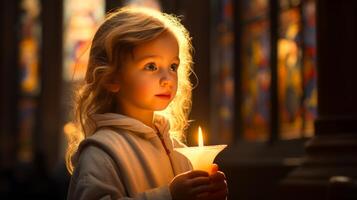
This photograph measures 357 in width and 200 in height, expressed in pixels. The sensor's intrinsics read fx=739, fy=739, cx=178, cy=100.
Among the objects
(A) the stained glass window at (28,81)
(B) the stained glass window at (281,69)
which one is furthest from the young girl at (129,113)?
(A) the stained glass window at (28,81)

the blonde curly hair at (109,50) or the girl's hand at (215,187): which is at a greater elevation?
the blonde curly hair at (109,50)

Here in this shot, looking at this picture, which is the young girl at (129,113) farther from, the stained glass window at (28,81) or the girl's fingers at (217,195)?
the stained glass window at (28,81)

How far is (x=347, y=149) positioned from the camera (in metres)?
3.22

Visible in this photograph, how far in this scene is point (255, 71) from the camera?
615cm

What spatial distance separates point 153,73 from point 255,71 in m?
4.17

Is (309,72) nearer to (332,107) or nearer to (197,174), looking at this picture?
(332,107)

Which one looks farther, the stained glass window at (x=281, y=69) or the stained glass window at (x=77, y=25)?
the stained glass window at (x=77, y=25)

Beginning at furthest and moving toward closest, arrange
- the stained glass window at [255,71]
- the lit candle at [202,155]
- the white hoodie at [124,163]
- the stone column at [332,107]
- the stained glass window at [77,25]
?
the stained glass window at [77,25]
the stained glass window at [255,71]
the stone column at [332,107]
the white hoodie at [124,163]
the lit candle at [202,155]

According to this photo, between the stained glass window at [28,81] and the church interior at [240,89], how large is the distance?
0.02 meters

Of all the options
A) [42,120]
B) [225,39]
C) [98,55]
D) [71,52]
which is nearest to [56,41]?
[71,52]

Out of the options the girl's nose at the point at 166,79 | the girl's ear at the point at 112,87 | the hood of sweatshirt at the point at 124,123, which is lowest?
the hood of sweatshirt at the point at 124,123

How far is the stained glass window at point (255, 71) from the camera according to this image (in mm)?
6031

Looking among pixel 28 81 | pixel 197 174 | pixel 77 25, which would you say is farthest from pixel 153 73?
pixel 28 81

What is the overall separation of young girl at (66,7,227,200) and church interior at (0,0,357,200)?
0.17 metres
